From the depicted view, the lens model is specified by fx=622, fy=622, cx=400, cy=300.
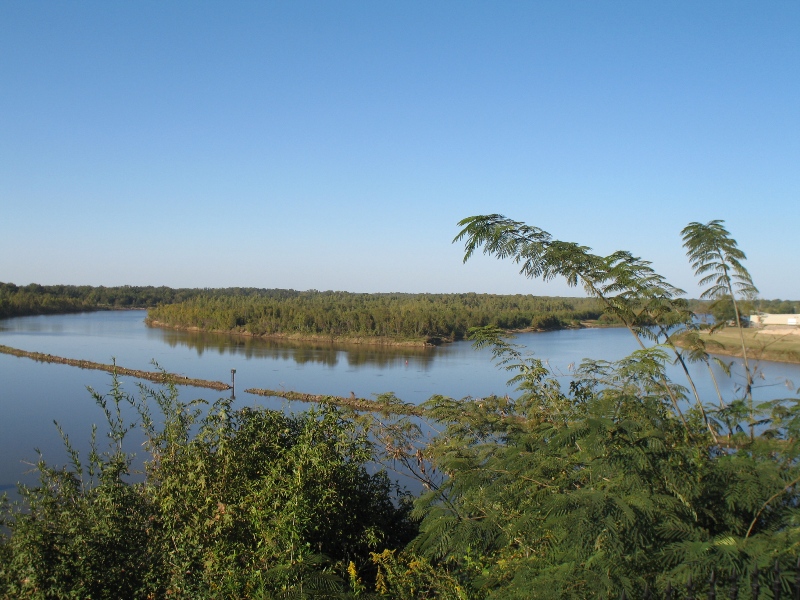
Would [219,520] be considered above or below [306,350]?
above

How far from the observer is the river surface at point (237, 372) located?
16.2 meters

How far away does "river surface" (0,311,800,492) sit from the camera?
16188mm

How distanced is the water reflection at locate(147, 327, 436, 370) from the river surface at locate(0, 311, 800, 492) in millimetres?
65

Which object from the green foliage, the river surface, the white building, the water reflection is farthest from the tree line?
the water reflection

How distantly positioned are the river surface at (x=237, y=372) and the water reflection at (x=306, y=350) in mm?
65

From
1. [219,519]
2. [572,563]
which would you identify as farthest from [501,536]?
[219,519]

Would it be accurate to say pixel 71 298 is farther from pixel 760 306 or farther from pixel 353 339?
pixel 760 306

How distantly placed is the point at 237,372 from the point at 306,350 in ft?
36.0

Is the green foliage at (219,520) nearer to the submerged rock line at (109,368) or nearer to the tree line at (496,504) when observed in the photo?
the tree line at (496,504)

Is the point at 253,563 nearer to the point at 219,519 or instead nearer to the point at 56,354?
the point at 219,519

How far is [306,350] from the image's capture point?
1593 inches

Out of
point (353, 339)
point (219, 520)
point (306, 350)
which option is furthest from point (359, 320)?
point (219, 520)

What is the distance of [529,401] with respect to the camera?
205 inches

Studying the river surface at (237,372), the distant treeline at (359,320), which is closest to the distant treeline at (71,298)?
the distant treeline at (359,320)
